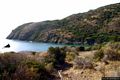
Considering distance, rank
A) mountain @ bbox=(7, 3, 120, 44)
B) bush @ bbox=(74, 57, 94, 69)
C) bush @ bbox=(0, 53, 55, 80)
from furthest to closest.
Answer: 1. mountain @ bbox=(7, 3, 120, 44)
2. bush @ bbox=(74, 57, 94, 69)
3. bush @ bbox=(0, 53, 55, 80)

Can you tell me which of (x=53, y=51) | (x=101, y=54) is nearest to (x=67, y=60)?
(x=53, y=51)

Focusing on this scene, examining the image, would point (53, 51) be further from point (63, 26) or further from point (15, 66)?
point (63, 26)

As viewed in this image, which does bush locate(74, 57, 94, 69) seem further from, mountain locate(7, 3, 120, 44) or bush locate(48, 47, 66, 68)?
mountain locate(7, 3, 120, 44)

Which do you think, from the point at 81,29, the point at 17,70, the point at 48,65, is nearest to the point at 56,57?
the point at 48,65

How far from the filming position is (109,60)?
2019cm

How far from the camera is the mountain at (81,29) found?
9731 cm

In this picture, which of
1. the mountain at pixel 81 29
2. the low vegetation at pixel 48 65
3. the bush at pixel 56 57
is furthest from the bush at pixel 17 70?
the mountain at pixel 81 29

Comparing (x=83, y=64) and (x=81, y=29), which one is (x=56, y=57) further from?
(x=81, y=29)

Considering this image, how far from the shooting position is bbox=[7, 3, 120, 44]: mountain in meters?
97.3

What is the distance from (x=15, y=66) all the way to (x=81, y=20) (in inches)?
4278

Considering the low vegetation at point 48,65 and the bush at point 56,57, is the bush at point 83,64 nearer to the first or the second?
the low vegetation at point 48,65

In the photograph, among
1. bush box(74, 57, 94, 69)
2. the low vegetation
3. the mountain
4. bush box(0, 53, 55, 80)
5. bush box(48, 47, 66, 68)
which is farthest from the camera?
the mountain

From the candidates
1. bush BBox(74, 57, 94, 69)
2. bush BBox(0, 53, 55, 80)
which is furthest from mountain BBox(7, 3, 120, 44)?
bush BBox(0, 53, 55, 80)

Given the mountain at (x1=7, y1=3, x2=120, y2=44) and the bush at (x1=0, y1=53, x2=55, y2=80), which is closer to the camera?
the bush at (x1=0, y1=53, x2=55, y2=80)
